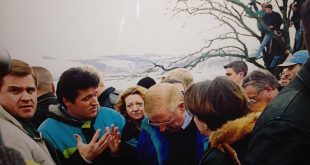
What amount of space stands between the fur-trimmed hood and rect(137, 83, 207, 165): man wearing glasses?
Result: 522 mm

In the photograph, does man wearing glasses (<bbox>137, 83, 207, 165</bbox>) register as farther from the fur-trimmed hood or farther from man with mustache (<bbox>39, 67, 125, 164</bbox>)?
the fur-trimmed hood

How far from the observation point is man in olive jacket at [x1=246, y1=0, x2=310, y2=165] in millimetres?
721

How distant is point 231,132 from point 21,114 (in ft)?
2.84

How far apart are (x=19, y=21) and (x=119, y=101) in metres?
1.95

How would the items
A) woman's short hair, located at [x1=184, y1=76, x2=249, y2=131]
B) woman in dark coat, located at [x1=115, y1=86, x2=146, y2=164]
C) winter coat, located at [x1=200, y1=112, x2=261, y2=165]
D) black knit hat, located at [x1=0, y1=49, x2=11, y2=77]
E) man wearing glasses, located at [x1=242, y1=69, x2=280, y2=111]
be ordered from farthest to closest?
woman in dark coat, located at [x1=115, y1=86, x2=146, y2=164]
man wearing glasses, located at [x1=242, y1=69, x2=280, y2=111]
woman's short hair, located at [x1=184, y1=76, x2=249, y2=131]
winter coat, located at [x1=200, y1=112, x2=261, y2=165]
black knit hat, located at [x1=0, y1=49, x2=11, y2=77]

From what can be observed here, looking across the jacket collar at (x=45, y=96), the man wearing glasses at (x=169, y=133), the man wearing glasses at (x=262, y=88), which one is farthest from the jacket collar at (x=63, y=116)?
the man wearing glasses at (x=262, y=88)

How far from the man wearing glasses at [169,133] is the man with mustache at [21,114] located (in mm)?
549

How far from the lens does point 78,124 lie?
173 centimetres

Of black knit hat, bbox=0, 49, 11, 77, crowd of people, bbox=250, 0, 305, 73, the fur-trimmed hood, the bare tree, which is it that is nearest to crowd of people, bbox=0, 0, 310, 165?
the fur-trimmed hood

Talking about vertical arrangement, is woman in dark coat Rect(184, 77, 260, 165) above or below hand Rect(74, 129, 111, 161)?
above

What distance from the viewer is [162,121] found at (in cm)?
172

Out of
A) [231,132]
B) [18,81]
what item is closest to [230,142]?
[231,132]

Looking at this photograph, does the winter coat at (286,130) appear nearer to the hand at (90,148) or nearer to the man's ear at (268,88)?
the hand at (90,148)

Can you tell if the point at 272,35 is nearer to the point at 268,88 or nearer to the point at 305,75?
the point at 268,88
